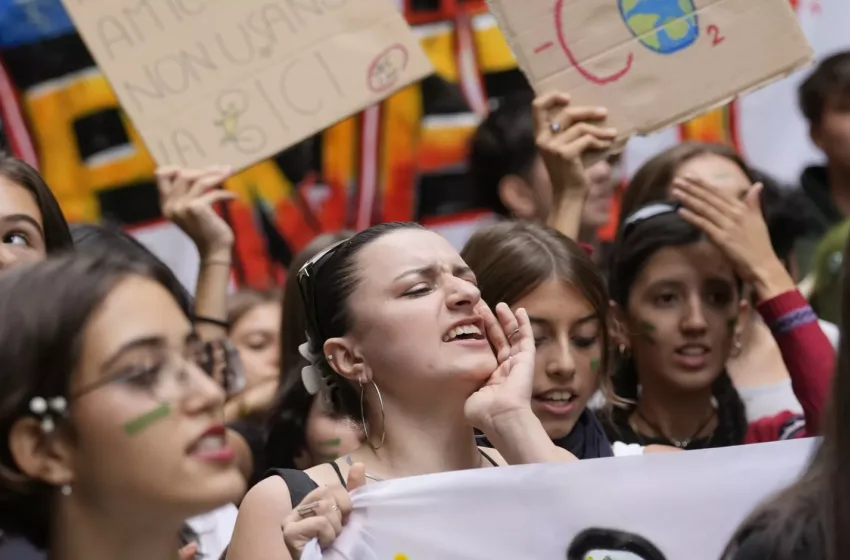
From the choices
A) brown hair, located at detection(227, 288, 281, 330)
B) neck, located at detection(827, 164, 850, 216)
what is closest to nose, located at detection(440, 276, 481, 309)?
brown hair, located at detection(227, 288, 281, 330)

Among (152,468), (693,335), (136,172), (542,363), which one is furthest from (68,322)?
(136,172)

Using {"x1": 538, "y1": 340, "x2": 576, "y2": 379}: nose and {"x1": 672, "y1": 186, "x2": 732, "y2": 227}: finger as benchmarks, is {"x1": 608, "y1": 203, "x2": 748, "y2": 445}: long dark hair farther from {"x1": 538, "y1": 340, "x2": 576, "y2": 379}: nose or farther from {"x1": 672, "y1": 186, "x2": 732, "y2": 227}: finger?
{"x1": 538, "y1": 340, "x2": 576, "y2": 379}: nose

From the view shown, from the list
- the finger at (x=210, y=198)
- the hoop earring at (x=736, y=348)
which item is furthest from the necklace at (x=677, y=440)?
the finger at (x=210, y=198)

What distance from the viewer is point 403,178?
4.56 m

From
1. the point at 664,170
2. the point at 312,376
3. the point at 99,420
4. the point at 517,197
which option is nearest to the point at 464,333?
the point at 312,376

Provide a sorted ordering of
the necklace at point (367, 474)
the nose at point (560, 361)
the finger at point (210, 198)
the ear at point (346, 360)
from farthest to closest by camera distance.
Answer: the finger at point (210, 198) < the nose at point (560, 361) < the ear at point (346, 360) < the necklace at point (367, 474)

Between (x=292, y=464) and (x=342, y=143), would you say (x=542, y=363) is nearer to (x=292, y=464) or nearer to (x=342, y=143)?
(x=292, y=464)

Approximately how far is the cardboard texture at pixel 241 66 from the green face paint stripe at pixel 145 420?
1504 millimetres

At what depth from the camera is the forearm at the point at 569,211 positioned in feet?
10.6

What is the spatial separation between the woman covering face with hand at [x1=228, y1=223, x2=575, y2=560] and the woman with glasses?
18.8 inches

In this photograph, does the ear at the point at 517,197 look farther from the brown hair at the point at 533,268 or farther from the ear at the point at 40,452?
the ear at the point at 40,452

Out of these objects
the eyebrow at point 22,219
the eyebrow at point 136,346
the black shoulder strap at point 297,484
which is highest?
the eyebrow at point 22,219

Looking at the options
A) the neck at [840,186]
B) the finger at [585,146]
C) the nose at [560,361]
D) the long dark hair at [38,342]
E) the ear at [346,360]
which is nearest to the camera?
the long dark hair at [38,342]

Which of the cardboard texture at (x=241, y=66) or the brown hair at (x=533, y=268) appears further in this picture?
the cardboard texture at (x=241, y=66)
